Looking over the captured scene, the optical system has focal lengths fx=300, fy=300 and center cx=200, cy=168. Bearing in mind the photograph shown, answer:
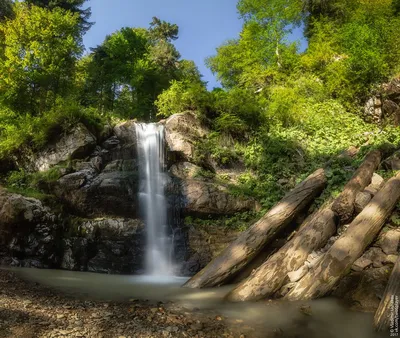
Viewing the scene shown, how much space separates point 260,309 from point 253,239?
2.39 m

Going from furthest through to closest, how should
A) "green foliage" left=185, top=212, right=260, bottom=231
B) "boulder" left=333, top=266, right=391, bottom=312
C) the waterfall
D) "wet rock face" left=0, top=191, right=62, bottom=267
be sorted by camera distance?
"green foliage" left=185, top=212, right=260, bottom=231 < the waterfall < "wet rock face" left=0, top=191, right=62, bottom=267 < "boulder" left=333, top=266, right=391, bottom=312

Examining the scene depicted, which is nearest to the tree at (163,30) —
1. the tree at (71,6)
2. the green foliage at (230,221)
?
the tree at (71,6)

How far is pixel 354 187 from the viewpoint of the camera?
26.0ft

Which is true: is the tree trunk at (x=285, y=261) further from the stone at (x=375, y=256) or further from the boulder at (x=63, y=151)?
the boulder at (x=63, y=151)

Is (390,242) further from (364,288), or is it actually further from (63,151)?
(63,151)

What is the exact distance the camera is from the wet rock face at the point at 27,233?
29.0ft

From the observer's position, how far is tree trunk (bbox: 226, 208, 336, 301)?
17.9 ft

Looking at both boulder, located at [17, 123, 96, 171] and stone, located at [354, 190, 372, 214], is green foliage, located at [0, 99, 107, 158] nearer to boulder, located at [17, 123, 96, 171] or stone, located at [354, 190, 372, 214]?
boulder, located at [17, 123, 96, 171]

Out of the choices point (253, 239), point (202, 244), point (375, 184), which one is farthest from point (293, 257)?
point (202, 244)

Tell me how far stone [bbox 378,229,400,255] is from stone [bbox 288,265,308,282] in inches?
67.4

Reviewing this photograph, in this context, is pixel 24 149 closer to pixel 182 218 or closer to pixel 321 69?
pixel 182 218

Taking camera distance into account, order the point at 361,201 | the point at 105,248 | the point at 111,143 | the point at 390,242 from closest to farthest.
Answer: the point at 390,242
the point at 361,201
the point at 105,248
the point at 111,143

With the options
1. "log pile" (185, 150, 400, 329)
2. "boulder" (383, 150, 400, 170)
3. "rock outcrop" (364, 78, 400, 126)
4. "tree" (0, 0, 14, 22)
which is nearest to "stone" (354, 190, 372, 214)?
"log pile" (185, 150, 400, 329)

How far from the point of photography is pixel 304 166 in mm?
12203
